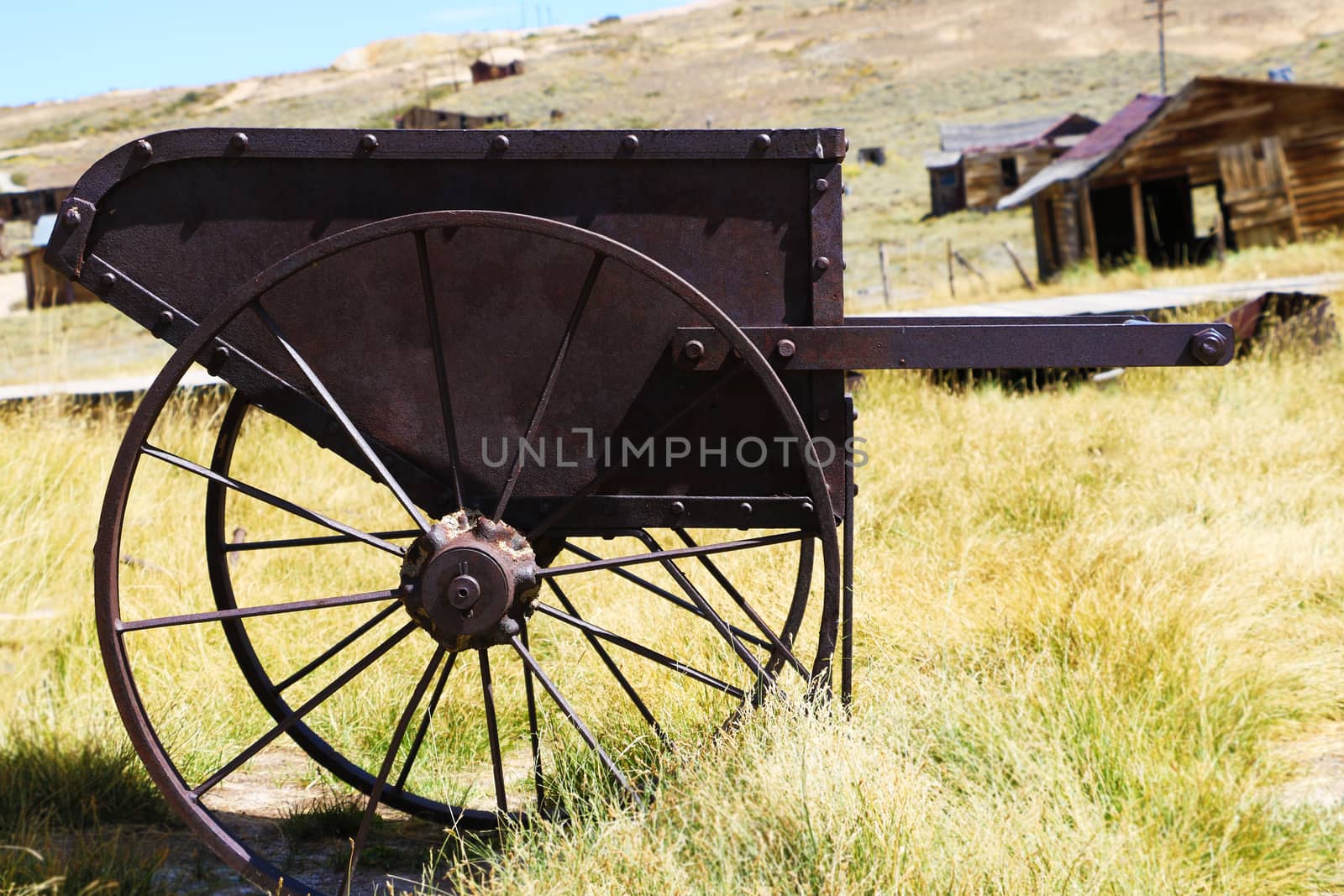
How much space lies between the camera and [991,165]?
39.2 meters

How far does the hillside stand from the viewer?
48.3 meters

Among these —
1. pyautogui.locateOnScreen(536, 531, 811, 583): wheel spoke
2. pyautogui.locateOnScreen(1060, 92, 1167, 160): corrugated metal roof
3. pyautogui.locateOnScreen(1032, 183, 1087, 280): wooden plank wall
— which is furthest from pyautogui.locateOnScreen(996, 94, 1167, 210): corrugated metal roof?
pyautogui.locateOnScreen(536, 531, 811, 583): wheel spoke

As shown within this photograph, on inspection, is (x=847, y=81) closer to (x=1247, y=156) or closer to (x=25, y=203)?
(x=25, y=203)

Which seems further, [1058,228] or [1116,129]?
[1058,228]

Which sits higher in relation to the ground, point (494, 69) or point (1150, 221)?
point (494, 69)

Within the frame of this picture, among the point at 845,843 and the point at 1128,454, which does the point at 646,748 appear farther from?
the point at 1128,454

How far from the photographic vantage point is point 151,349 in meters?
22.3

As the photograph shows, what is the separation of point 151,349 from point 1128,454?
20.6m

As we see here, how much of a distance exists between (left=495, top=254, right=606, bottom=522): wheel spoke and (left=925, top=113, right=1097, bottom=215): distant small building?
3818 centimetres

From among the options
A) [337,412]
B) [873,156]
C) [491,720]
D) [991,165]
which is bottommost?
[491,720]

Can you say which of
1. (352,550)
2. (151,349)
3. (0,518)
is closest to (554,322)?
(352,550)

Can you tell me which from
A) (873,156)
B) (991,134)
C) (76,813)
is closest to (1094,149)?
(991,134)

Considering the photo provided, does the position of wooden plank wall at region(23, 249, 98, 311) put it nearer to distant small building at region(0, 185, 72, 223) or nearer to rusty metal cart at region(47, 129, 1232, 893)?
distant small building at region(0, 185, 72, 223)

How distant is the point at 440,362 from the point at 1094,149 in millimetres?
21111
